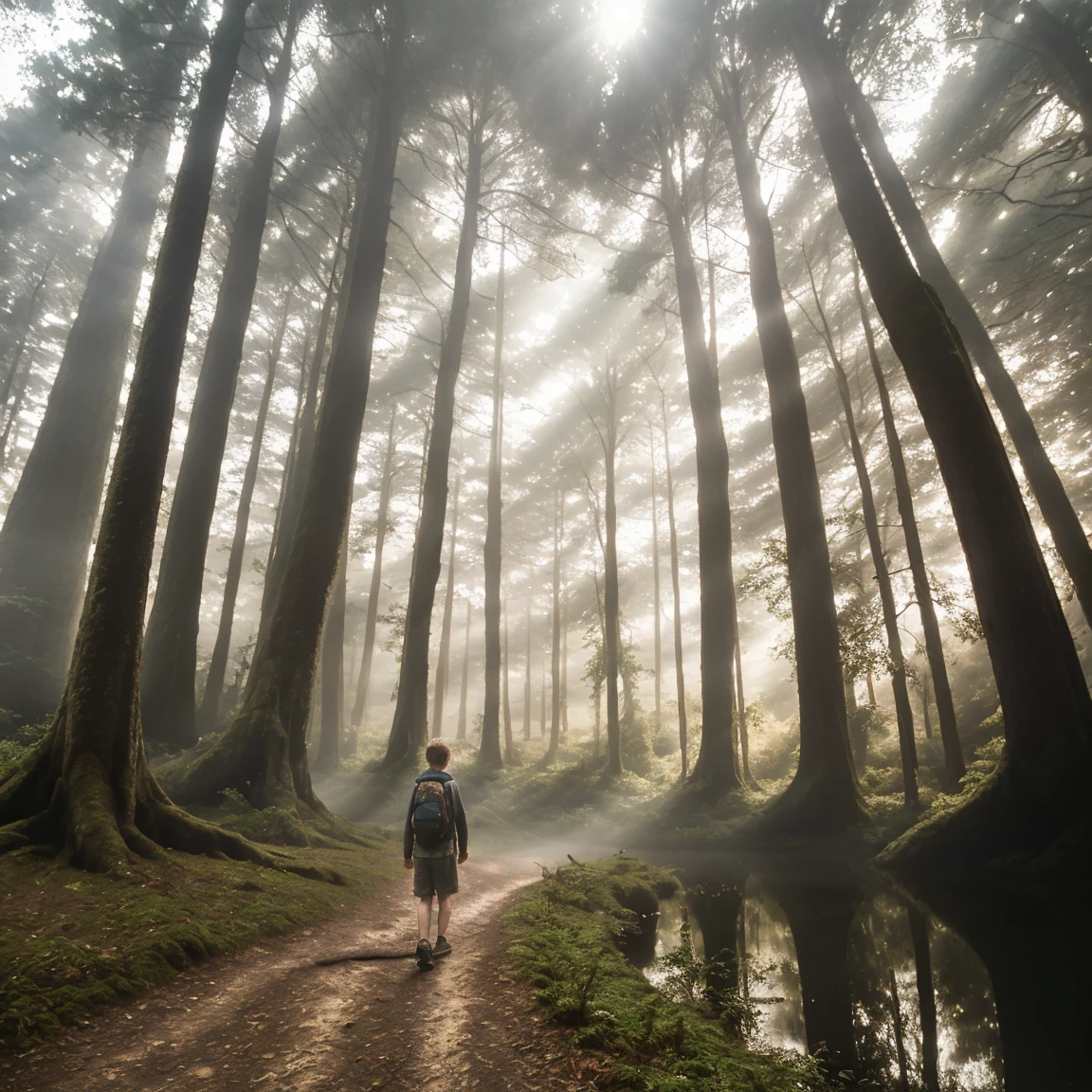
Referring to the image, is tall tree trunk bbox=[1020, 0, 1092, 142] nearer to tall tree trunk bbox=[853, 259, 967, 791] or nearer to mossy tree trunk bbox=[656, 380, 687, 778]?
tall tree trunk bbox=[853, 259, 967, 791]

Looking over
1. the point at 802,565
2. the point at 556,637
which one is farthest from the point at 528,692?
the point at 802,565

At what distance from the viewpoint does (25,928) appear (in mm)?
3303

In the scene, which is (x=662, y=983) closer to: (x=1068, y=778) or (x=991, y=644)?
(x=1068, y=778)

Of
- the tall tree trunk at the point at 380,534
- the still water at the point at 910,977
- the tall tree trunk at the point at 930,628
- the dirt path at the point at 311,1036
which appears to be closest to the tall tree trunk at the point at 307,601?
the dirt path at the point at 311,1036

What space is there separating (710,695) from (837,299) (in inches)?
556

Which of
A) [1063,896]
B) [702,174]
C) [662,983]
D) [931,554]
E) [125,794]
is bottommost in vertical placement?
[662,983]

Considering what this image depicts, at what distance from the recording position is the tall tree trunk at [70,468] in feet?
42.5

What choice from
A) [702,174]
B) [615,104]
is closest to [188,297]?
[615,104]

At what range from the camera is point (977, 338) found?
1232 centimetres

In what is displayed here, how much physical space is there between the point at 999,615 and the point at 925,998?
4.31m

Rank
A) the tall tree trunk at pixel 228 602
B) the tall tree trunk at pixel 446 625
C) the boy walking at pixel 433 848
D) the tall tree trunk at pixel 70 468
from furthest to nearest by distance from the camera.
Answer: the tall tree trunk at pixel 446 625
the tall tree trunk at pixel 228 602
the tall tree trunk at pixel 70 468
the boy walking at pixel 433 848

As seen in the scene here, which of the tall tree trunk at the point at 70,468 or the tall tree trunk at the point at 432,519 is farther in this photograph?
the tall tree trunk at the point at 432,519

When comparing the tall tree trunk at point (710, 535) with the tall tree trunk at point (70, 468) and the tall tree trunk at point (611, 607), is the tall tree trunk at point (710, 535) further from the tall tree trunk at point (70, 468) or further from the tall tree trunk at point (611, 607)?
the tall tree trunk at point (70, 468)

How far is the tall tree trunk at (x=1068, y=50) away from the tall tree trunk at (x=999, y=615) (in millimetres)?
7034
